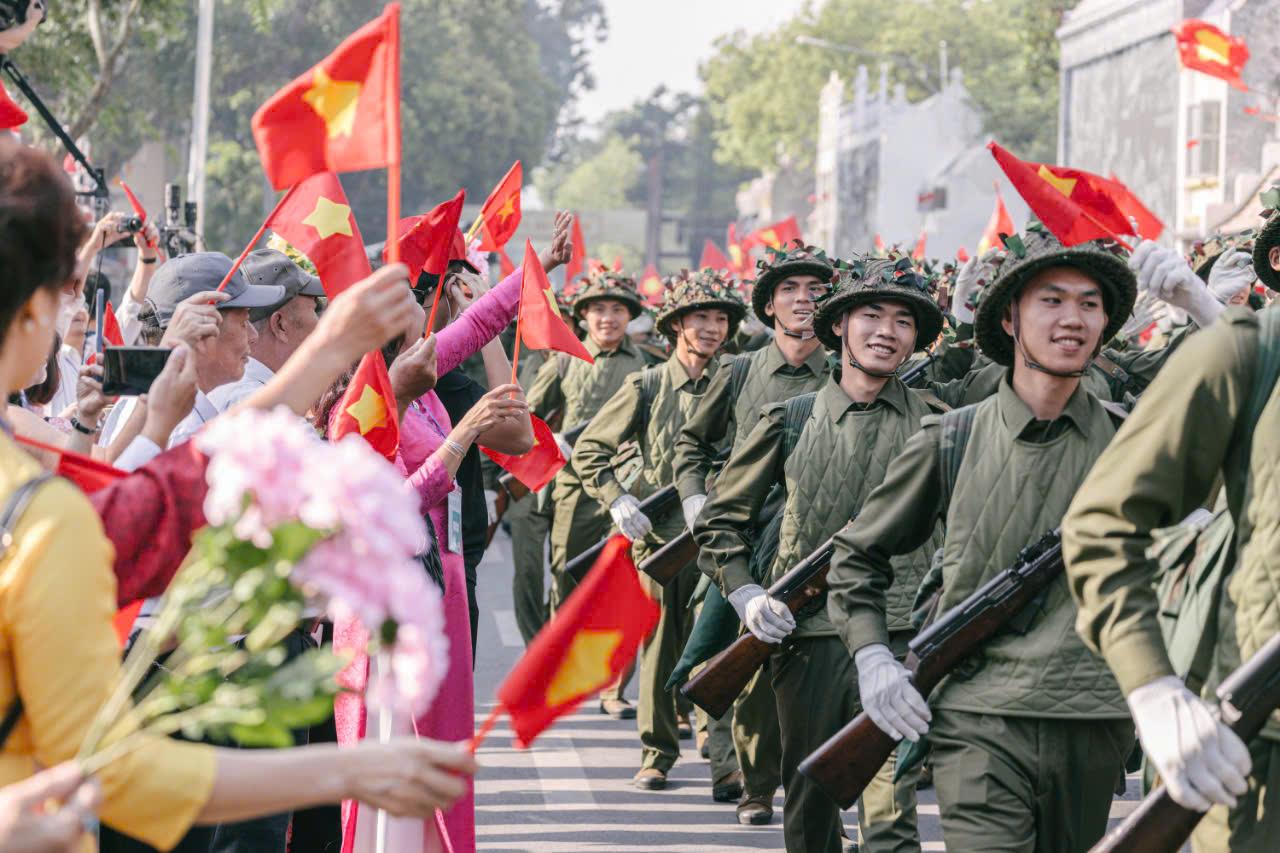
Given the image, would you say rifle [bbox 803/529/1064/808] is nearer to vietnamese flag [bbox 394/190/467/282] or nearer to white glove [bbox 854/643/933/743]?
white glove [bbox 854/643/933/743]

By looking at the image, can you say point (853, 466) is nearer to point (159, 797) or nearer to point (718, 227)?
point (159, 797)

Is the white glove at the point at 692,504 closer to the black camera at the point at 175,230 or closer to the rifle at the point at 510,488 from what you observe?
the rifle at the point at 510,488

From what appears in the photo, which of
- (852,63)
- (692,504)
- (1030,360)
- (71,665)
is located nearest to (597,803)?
(692,504)

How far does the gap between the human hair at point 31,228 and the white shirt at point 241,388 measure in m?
2.26

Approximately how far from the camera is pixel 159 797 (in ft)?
8.31

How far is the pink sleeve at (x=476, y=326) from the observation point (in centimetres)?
633

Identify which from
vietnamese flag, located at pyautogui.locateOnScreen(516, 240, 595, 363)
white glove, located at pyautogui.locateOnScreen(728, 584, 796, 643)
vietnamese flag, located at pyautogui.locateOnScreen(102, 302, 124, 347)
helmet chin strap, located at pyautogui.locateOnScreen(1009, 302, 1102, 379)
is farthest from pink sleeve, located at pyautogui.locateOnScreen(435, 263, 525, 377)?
vietnamese flag, located at pyautogui.locateOnScreen(102, 302, 124, 347)

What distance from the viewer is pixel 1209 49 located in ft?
62.4

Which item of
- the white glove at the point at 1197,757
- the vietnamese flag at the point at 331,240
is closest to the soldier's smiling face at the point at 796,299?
the vietnamese flag at the point at 331,240

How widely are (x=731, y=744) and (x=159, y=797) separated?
20.9 feet

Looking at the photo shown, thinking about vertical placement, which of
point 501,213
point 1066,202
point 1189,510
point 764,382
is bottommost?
point 1189,510

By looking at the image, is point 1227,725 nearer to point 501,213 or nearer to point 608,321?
point 501,213

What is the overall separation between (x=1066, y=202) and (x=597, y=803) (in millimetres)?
3731

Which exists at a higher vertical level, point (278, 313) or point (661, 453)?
point (278, 313)
